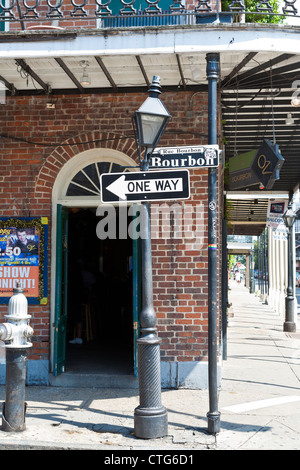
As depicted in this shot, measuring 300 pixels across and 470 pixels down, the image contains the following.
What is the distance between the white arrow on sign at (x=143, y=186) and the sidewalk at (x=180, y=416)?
2549mm

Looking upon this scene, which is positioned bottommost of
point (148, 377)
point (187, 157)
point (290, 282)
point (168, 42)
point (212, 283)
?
point (148, 377)

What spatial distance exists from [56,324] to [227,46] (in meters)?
4.54

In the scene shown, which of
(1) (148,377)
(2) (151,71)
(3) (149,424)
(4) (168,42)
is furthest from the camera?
(2) (151,71)

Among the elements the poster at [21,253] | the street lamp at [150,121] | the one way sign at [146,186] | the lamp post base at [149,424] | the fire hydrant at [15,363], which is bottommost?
the lamp post base at [149,424]

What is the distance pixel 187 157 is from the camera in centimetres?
591

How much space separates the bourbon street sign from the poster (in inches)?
112

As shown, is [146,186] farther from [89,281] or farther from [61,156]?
[89,281]

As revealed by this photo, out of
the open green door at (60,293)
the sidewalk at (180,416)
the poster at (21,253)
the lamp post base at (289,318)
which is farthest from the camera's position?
the lamp post base at (289,318)

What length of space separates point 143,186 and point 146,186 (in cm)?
3

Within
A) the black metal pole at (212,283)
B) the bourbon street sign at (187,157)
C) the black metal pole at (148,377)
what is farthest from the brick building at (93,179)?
the black metal pole at (148,377)

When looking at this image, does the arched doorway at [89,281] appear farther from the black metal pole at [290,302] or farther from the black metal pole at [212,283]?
the black metal pole at [290,302]

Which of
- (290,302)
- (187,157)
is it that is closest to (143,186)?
(187,157)

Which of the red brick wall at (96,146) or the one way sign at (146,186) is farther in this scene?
the red brick wall at (96,146)

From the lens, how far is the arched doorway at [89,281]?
323 inches
